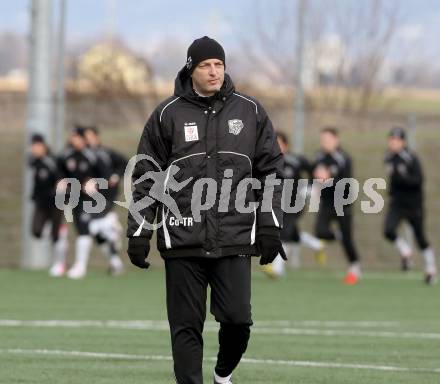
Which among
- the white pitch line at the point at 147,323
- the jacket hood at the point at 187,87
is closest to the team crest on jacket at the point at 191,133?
the jacket hood at the point at 187,87

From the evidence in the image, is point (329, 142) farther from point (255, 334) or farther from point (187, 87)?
point (187, 87)

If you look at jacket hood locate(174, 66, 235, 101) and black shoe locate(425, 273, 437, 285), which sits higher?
jacket hood locate(174, 66, 235, 101)

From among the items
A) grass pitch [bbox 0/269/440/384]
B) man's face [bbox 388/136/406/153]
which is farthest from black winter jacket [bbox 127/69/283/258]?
man's face [bbox 388/136/406/153]

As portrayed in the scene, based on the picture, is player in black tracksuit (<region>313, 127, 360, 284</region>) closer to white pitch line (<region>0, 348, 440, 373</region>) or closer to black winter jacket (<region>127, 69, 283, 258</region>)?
white pitch line (<region>0, 348, 440, 373</region>)

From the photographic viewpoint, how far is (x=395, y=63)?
4609 centimetres

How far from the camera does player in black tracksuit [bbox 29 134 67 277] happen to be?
851 inches

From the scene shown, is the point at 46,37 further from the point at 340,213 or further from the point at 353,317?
the point at 353,317

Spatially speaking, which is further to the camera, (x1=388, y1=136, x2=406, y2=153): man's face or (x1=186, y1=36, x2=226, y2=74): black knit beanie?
(x1=388, y1=136, x2=406, y2=153): man's face

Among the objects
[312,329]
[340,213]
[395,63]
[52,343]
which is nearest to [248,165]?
[52,343]

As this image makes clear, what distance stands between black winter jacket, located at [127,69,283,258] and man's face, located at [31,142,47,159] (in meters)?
13.7

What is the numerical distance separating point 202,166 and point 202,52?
0.63 metres

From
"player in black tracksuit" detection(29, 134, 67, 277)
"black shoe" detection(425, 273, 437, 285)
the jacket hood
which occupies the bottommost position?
"black shoe" detection(425, 273, 437, 285)

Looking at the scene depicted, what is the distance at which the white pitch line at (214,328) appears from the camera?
484 inches

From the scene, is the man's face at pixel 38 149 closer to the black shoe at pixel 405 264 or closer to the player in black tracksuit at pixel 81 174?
A: the player in black tracksuit at pixel 81 174
